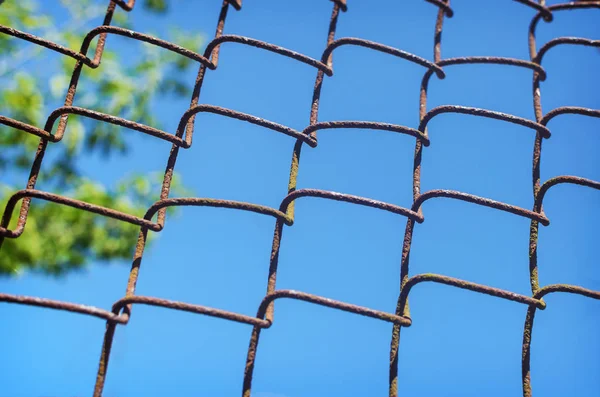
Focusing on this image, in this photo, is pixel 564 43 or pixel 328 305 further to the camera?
pixel 564 43

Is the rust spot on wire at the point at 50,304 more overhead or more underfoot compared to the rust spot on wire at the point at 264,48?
more underfoot

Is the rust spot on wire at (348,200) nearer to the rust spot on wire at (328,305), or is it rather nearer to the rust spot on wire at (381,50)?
the rust spot on wire at (328,305)

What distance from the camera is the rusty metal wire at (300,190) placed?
890mm

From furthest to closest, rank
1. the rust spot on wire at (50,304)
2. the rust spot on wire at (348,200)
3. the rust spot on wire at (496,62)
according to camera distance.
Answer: the rust spot on wire at (496,62) → the rust spot on wire at (348,200) → the rust spot on wire at (50,304)

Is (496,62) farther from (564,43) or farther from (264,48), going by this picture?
(264,48)

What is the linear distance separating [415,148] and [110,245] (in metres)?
3.44

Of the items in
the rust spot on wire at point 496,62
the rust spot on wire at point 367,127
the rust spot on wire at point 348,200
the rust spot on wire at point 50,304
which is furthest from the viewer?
the rust spot on wire at point 496,62

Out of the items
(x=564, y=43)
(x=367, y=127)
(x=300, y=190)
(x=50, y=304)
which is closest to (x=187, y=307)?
(x=50, y=304)

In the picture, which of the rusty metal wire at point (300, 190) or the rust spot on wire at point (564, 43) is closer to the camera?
the rusty metal wire at point (300, 190)

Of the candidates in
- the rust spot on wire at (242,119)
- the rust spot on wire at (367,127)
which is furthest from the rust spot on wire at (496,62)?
the rust spot on wire at (242,119)

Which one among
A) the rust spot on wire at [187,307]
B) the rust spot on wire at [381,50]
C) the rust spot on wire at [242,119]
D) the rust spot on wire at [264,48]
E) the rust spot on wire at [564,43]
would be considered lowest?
the rust spot on wire at [187,307]

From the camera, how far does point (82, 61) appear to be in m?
1.18

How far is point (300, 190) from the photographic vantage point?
1.05 metres

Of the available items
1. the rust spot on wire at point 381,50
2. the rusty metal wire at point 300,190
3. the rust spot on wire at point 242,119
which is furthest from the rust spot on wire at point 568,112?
the rust spot on wire at point 242,119
